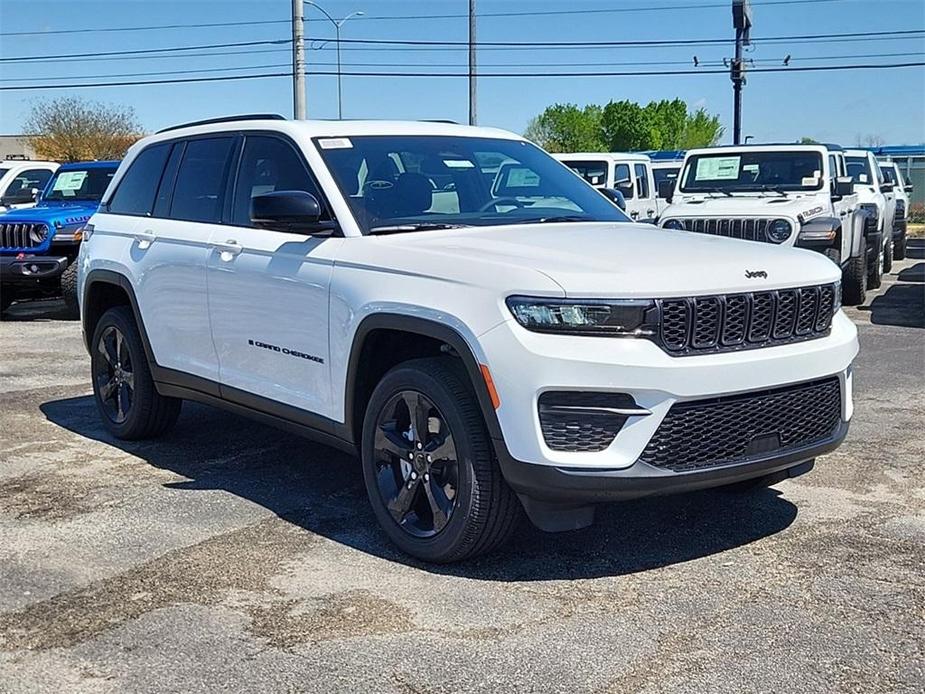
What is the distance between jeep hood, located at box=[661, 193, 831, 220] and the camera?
12.6m

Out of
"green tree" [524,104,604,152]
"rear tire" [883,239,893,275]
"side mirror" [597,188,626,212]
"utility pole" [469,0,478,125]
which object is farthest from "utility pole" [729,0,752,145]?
"green tree" [524,104,604,152]

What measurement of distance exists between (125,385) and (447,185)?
2.60 m

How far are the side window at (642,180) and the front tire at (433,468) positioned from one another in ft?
50.0

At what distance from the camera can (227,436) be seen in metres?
7.07

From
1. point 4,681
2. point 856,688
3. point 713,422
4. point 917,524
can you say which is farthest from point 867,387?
point 4,681

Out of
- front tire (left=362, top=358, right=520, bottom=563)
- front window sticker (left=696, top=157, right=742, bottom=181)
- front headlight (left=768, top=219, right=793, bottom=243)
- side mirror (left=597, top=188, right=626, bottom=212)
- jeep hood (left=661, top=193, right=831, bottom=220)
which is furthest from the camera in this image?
front window sticker (left=696, top=157, right=742, bottom=181)

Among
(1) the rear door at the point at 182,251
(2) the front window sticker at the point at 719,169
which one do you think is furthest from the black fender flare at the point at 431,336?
(2) the front window sticker at the point at 719,169

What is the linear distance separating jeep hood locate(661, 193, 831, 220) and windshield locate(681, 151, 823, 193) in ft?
0.71

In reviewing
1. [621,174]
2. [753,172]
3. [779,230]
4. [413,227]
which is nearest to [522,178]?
[413,227]

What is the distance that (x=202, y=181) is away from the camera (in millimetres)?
6215

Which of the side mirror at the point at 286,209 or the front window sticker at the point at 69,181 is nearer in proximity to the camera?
the side mirror at the point at 286,209

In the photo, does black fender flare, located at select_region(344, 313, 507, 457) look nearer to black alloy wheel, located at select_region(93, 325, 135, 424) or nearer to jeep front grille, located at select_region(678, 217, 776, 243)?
black alloy wheel, located at select_region(93, 325, 135, 424)

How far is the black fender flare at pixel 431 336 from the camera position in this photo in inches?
166

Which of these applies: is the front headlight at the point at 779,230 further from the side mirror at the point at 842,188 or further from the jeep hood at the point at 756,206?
the side mirror at the point at 842,188
